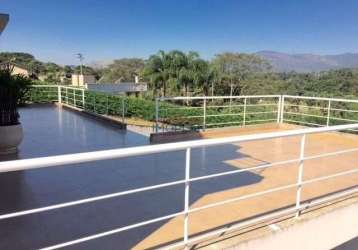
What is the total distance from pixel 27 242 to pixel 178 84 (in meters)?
27.2

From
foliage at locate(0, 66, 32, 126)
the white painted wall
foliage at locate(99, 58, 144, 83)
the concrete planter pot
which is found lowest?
the white painted wall

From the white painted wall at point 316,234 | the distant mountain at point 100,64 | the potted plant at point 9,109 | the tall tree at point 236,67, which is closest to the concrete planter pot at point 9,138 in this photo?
the potted plant at point 9,109

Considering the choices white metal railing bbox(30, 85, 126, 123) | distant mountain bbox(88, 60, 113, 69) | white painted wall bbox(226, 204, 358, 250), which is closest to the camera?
white painted wall bbox(226, 204, 358, 250)

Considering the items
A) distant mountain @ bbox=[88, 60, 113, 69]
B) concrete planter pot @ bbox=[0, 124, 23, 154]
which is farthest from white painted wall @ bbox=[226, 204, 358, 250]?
distant mountain @ bbox=[88, 60, 113, 69]

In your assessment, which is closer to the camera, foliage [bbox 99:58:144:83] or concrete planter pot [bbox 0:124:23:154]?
concrete planter pot [bbox 0:124:23:154]

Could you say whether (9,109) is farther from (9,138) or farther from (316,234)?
(316,234)

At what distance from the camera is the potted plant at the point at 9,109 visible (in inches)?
219

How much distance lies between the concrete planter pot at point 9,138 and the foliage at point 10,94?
13cm

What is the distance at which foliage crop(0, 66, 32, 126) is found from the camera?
555 cm

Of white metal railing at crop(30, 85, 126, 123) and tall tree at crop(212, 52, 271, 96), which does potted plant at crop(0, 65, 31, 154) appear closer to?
white metal railing at crop(30, 85, 126, 123)

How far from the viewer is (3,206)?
3.38 m

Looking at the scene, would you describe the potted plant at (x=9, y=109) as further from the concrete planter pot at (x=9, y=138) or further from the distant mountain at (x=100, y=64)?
the distant mountain at (x=100, y=64)

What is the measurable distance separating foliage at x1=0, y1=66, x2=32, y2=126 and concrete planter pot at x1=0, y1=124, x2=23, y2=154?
0.13m

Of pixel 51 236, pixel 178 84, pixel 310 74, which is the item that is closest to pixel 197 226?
pixel 51 236
